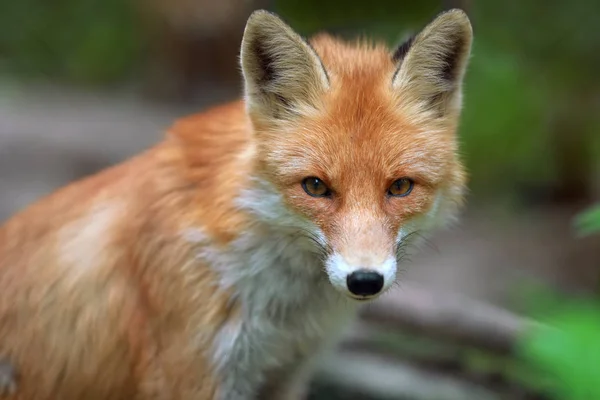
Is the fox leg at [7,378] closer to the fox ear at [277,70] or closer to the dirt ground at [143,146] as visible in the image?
the fox ear at [277,70]

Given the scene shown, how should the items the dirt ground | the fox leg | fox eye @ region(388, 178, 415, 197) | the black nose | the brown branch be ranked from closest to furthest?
the black nose
fox eye @ region(388, 178, 415, 197)
the fox leg
the brown branch
the dirt ground

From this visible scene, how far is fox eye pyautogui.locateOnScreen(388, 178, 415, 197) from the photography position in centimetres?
337

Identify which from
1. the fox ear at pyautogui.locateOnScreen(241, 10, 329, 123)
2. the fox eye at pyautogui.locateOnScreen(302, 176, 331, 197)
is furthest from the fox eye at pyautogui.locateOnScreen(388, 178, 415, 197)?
the fox ear at pyautogui.locateOnScreen(241, 10, 329, 123)

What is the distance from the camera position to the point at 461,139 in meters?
8.24

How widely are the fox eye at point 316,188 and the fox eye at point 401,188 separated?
0.28 m

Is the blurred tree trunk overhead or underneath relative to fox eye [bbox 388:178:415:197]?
overhead

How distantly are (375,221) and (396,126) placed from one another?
0.49 meters

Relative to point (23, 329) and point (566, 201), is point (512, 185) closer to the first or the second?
point (566, 201)

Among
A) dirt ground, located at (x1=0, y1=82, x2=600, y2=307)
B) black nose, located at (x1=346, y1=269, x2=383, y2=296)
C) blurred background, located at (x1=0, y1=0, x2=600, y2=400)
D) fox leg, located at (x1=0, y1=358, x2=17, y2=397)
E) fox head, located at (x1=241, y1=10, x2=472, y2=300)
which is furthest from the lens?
dirt ground, located at (x1=0, y1=82, x2=600, y2=307)

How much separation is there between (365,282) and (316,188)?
1.64 ft

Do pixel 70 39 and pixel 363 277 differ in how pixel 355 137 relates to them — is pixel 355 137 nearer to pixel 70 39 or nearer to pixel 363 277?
pixel 363 277

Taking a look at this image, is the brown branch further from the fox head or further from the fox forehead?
the fox forehead

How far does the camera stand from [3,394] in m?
4.05

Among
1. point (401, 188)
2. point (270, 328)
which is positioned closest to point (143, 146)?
point (270, 328)
